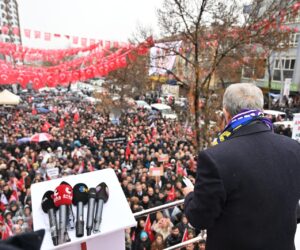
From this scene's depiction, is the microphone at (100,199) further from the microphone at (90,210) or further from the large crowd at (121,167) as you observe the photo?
the large crowd at (121,167)

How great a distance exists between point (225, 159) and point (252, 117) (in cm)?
34

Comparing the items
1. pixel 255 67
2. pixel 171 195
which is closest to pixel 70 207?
pixel 171 195

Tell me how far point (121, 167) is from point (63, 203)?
8.10 metres

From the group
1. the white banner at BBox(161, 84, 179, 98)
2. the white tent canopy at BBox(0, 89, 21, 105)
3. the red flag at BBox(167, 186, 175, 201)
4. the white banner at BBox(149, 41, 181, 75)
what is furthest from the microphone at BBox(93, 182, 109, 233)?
the white banner at BBox(161, 84, 179, 98)

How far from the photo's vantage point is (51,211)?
1.87 metres

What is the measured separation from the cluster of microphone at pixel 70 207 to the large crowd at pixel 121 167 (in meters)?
0.82

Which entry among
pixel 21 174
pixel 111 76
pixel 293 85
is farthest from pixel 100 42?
pixel 293 85

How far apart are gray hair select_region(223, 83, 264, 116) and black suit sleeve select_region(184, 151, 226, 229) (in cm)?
39

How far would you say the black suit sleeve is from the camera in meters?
1.34

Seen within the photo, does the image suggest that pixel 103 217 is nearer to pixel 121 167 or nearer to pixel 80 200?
pixel 80 200

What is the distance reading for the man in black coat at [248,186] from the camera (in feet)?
4.45

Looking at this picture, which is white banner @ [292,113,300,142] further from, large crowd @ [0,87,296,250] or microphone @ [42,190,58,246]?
microphone @ [42,190,58,246]

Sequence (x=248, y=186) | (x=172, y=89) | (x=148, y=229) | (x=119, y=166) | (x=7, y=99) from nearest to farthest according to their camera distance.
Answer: (x=248, y=186)
(x=148, y=229)
(x=119, y=166)
(x=7, y=99)
(x=172, y=89)

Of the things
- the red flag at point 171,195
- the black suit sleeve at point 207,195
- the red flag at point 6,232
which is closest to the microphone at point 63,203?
the black suit sleeve at point 207,195
